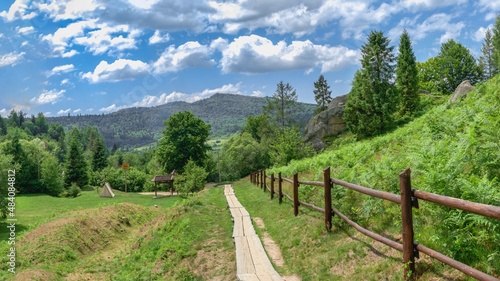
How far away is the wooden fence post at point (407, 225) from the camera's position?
4664 mm

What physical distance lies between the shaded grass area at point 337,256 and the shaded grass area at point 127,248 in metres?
1.52

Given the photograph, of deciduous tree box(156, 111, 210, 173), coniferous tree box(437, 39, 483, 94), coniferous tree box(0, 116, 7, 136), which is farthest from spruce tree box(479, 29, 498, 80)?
coniferous tree box(0, 116, 7, 136)

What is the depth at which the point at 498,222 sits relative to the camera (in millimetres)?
3980

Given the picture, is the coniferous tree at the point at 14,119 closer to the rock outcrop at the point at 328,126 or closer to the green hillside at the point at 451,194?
the rock outcrop at the point at 328,126

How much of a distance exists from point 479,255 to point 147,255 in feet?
35.7

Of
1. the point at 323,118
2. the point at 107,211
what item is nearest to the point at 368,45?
the point at 323,118

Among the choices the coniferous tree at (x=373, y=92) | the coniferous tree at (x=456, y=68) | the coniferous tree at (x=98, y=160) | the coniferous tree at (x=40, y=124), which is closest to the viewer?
the coniferous tree at (x=373, y=92)

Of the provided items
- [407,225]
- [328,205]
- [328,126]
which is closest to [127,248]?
[328,205]

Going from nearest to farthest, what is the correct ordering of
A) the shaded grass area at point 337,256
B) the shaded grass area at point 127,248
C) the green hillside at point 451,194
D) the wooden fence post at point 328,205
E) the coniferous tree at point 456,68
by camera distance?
1. the green hillside at point 451,194
2. the shaded grass area at point 337,256
3. the wooden fence post at point 328,205
4. the shaded grass area at point 127,248
5. the coniferous tree at point 456,68

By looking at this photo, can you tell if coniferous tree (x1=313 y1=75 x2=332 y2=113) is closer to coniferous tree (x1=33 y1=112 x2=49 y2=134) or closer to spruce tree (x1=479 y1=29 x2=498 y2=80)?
spruce tree (x1=479 y1=29 x2=498 y2=80)

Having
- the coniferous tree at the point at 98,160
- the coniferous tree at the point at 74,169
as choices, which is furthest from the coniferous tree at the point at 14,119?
the coniferous tree at the point at 74,169

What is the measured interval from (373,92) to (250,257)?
3814 centimetres

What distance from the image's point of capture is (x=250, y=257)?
818cm

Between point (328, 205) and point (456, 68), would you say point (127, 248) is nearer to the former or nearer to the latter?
point (328, 205)
